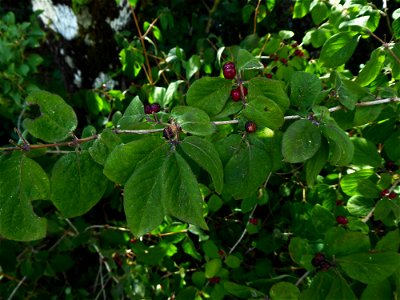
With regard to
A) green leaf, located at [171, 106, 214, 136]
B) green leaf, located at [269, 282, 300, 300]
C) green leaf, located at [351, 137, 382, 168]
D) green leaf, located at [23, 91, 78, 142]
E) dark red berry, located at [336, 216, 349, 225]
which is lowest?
dark red berry, located at [336, 216, 349, 225]

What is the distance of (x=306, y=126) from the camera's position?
0.73 meters

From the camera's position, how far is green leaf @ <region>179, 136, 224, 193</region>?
2.09 feet

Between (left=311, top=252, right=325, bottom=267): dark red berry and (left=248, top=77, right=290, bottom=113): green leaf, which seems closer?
(left=248, top=77, right=290, bottom=113): green leaf

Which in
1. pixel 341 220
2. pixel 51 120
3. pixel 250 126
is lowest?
pixel 341 220

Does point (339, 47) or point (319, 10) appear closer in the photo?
point (339, 47)

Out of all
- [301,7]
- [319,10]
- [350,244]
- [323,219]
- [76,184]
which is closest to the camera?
[76,184]

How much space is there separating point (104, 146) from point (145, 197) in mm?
162

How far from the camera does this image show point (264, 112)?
733mm

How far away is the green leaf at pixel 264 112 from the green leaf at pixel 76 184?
12.0 inches

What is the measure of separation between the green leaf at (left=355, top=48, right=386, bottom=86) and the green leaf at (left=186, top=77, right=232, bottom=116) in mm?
428

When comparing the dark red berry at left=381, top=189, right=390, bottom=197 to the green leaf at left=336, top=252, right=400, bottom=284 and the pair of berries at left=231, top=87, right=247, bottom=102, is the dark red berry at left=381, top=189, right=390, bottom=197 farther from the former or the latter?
the pair of berries at left=231, top=87, right=247, bottom=102

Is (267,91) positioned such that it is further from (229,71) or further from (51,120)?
(51,120)

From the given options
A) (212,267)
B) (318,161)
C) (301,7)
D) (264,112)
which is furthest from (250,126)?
(301,7)

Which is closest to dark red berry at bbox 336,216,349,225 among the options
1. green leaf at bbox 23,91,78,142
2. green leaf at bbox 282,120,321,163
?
green leaf at bbox 282,120,321,163
